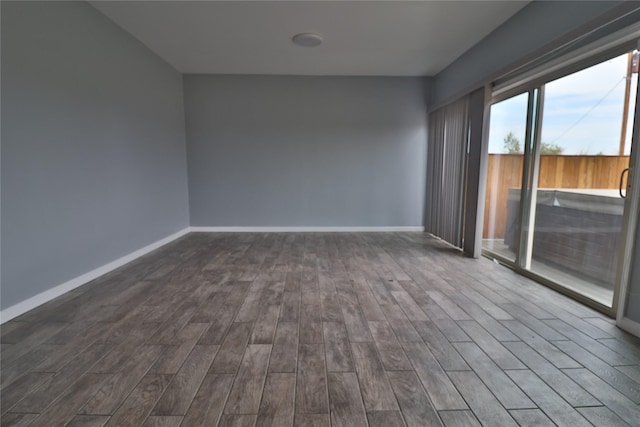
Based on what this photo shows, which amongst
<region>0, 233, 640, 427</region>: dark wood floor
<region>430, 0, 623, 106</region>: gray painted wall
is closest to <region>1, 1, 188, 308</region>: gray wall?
<region>0, 233, 640, 427</region>: dark wood floor

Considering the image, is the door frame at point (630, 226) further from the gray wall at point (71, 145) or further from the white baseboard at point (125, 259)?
the gray wall at point (71, 145)

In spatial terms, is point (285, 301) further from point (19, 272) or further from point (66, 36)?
point (66, 36)

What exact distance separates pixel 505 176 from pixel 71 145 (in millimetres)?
4473

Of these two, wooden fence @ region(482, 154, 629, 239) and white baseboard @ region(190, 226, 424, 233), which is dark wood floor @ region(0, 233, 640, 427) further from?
white baseboard @ region(190, 226, 424, 233)

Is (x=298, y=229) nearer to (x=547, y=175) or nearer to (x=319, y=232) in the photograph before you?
(x=319, y=232)

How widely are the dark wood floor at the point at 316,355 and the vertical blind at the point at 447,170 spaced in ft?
4.72

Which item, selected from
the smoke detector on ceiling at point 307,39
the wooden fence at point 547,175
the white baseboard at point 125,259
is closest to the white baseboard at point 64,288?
the white baseboard at point 125,259

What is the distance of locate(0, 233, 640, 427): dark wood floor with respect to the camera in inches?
54.8

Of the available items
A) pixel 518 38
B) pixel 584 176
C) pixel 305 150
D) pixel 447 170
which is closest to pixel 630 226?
pixel 584 176

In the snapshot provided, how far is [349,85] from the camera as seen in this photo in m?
5.23

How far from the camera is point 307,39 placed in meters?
3.71

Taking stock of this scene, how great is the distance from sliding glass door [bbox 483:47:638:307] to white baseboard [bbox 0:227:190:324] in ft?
14.4

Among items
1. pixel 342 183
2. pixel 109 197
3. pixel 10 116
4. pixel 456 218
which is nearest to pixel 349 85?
pixel 342 183

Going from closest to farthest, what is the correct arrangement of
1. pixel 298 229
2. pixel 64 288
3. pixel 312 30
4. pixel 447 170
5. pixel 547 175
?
pixel 64 288 < pixel 547 175 < pixel 312 30 < pixel 447 170 < pixel 298 229
